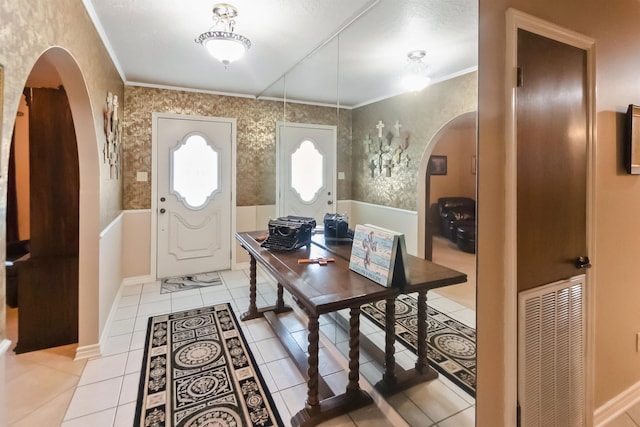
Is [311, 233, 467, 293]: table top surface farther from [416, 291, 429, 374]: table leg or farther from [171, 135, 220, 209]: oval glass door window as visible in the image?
[171, 135, 220, 209]: oval glass door window

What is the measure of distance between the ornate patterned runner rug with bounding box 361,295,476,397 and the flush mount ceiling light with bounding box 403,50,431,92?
49.0 inches

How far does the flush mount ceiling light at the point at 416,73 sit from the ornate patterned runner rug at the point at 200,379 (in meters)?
2.10

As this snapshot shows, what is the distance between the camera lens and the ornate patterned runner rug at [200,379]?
72.9 inches

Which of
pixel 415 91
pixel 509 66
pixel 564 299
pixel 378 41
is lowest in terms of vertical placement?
pixel 564 299

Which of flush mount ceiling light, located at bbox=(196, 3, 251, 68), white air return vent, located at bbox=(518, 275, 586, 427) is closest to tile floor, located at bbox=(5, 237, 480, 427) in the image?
white air return vent, located at bbox=(518, 275, 586, 427)

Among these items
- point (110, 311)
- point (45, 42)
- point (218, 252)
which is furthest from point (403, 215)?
point (218, 252)

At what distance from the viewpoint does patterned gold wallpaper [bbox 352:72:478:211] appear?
1.62m

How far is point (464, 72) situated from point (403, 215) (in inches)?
33.0

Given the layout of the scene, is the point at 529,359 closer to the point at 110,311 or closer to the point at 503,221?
the point at 503,221

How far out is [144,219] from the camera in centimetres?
407

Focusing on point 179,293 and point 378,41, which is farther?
point 179,293

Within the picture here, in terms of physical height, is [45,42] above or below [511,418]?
above

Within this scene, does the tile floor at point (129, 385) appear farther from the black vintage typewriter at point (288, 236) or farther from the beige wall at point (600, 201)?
the black vintage typewriter at point (288, 236)

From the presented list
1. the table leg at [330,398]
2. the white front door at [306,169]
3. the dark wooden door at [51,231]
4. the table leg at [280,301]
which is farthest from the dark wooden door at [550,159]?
the dark wooden door at [51,231]
